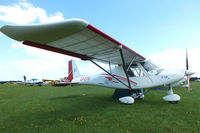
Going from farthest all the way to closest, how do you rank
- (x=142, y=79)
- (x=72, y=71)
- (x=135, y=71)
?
(x=72, y=71)
(x=135, y=71)
(x=142, y=79)

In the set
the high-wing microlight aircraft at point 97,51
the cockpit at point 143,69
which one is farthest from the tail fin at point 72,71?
the cockpit at point 143,69

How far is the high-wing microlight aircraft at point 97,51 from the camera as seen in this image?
2639 mm

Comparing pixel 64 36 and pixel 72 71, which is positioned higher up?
pixel 64 36

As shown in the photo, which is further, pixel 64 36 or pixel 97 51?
pixel 97 51

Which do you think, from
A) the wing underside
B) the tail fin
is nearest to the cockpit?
the wing underside

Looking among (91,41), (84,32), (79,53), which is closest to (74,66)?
(79,53)

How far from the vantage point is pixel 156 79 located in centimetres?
606

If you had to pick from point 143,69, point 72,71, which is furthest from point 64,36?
point 72,71

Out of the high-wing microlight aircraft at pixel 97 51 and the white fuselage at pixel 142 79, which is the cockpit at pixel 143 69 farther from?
the white fuselage at pixel 142 79

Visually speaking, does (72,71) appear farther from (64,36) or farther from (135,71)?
(64,36)

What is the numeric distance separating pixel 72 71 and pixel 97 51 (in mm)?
5761

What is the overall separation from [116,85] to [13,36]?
5.68 m

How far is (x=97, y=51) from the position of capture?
17.1 feet

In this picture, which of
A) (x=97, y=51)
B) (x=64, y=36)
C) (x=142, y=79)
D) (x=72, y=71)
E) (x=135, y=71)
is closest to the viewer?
(x=64, y=36)
